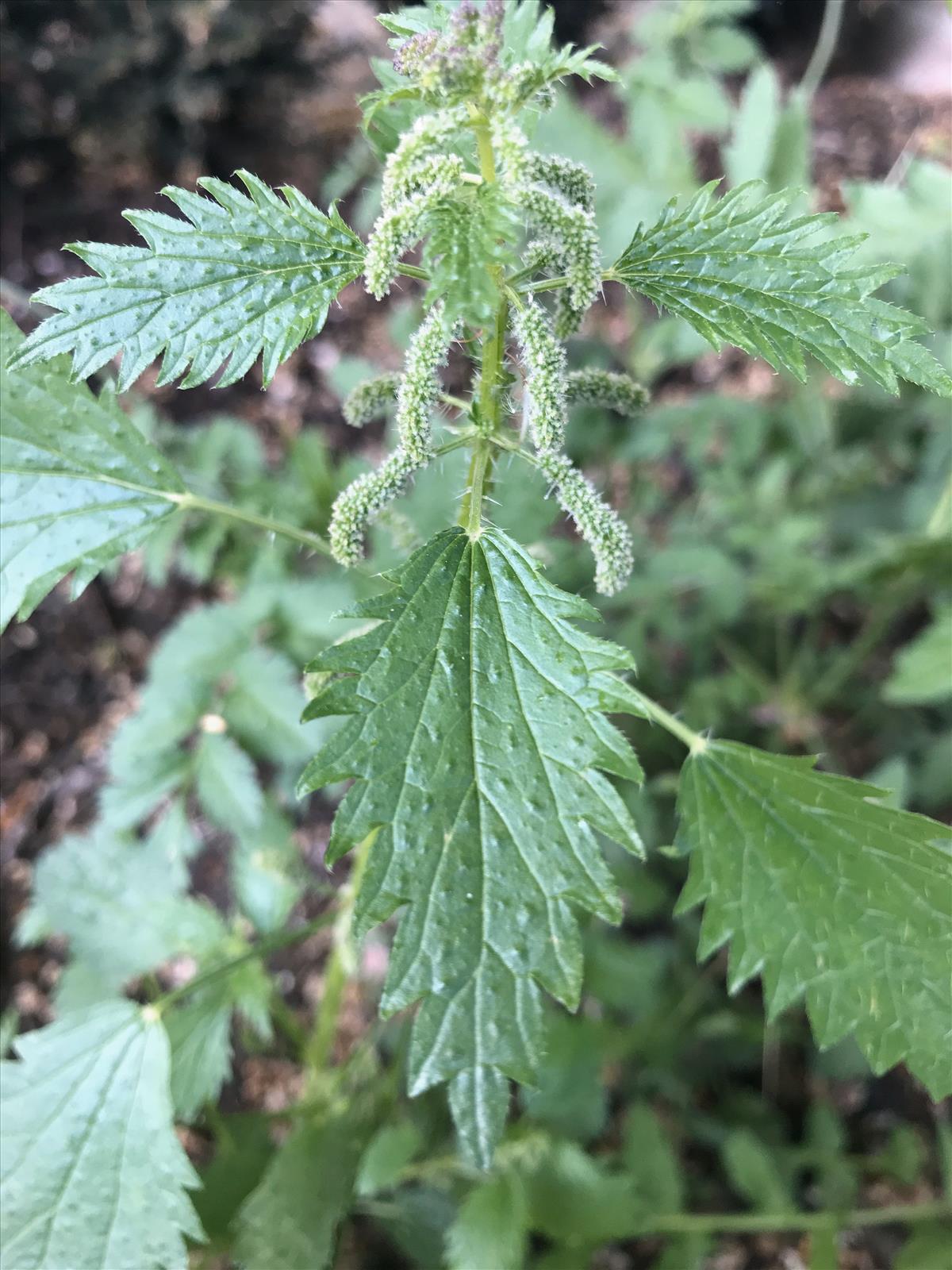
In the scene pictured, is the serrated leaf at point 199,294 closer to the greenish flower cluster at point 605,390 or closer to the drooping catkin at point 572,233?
the drooping catkin at point 572,233

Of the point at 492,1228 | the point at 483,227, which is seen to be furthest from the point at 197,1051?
the point at 483,227

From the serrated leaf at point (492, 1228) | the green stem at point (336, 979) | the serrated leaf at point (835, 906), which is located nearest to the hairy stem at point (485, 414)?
the serrated leaf at point (835, 906)

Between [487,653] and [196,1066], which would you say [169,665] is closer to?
[196,1066]

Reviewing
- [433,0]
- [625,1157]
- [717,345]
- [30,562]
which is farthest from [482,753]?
[625,1157]

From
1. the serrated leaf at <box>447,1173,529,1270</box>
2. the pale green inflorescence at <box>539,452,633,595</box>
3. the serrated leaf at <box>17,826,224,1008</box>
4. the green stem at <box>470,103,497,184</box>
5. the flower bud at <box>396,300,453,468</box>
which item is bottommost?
the serrated leaf at <box>447,1173,529,1270</box>

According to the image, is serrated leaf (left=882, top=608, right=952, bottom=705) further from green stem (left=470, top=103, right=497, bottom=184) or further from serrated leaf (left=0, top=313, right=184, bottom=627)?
serrated leaf (left=0, top=313, right=184, bottom=627)

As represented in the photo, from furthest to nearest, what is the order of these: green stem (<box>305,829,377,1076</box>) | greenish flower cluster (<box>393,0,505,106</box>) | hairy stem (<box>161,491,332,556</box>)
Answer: green stem (<box>305,829,377,1076</box>), hairy stem (<box>161,491,332,556</box>), greenish flower cluster (<box>393,0,505,106</box>)

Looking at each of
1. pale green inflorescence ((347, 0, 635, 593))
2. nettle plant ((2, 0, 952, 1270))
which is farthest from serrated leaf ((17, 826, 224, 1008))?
pale green inflorescence ((347, 0, 635, 593))
